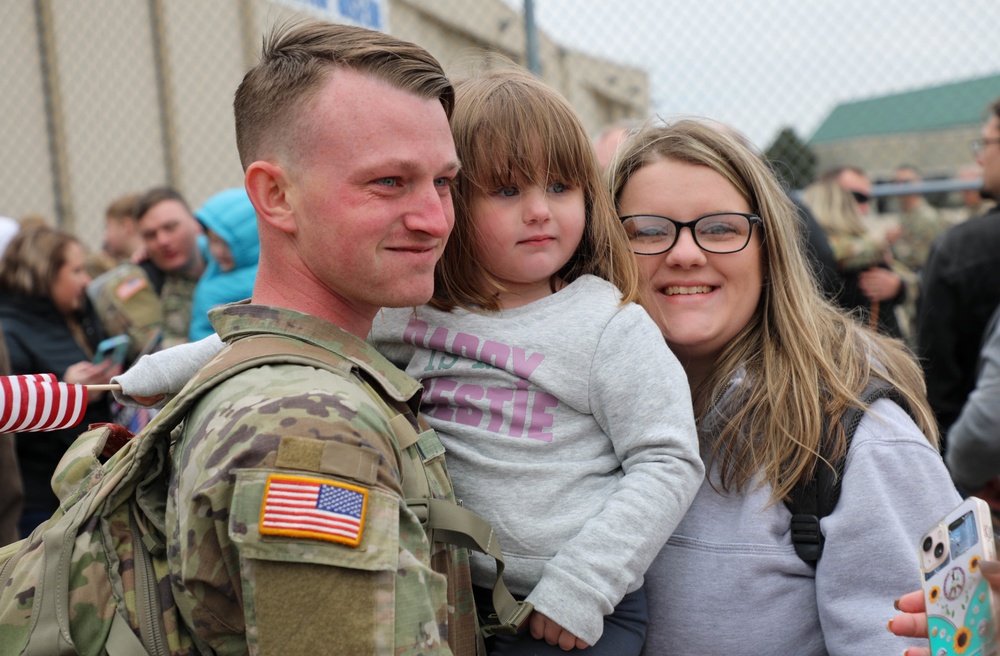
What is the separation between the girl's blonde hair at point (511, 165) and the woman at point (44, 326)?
2.83m

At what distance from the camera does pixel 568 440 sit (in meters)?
1.73

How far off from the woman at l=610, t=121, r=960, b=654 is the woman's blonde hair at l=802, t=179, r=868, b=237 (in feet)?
10.0

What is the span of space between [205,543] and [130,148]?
9403 mm

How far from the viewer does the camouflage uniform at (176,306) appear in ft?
16.4

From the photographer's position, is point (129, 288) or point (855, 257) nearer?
point (855, 257)

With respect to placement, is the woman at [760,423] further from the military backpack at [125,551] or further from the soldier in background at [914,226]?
the soldier in background at [914,226]

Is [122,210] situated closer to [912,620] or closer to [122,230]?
[122,230]

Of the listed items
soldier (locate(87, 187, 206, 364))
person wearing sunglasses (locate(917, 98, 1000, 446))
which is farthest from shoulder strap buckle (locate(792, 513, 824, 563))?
soldier (locate(87, 187, 206, 364))

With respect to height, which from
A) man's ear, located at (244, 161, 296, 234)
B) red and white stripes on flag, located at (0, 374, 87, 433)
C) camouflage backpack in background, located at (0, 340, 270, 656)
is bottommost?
camouflage backpack in background, located at (0, 340, 270, 656)

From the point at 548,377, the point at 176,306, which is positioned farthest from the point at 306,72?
the point at 176,306

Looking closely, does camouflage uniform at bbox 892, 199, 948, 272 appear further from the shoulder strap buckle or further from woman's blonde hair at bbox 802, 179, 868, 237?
the shoulder strap buckle

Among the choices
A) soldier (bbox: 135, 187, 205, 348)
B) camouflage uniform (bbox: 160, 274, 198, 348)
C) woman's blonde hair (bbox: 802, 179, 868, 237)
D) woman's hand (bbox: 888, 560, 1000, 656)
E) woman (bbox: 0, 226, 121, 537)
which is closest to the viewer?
woman's hand (bbox: 888, 560, 1000, 656)

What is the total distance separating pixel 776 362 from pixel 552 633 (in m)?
0.80

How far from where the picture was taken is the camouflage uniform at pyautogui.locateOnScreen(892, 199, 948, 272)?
24.2 feet
